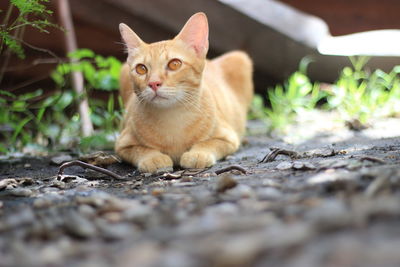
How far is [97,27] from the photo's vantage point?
19.5 ft

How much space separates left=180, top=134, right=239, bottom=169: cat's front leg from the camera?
2934 millimetres

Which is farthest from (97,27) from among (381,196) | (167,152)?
(381,196)

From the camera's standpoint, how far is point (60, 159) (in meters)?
3.36

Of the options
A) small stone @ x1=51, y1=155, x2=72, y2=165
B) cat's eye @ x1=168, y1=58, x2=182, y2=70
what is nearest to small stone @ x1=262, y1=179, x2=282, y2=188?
cat's eye @ x1=168, y1=58, x2=182, y2=70

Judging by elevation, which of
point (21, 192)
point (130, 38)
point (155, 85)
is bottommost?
point (21, 192)

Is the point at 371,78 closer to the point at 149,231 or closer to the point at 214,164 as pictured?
the point at 214,164

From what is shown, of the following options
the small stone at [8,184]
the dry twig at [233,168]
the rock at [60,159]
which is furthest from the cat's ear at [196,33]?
the small stone at [8,184]

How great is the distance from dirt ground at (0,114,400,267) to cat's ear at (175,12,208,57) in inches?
43.3

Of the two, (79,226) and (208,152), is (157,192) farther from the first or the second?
(208,152)

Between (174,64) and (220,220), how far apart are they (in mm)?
1797

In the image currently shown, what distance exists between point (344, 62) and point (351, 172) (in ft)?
12.7

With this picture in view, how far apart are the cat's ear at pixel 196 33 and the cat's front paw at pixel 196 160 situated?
74 centimetres

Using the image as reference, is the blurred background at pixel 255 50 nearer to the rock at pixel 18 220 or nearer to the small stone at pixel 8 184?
the small stone at pixel 8 184

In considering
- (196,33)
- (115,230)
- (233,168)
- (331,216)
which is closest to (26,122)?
(196,33)
